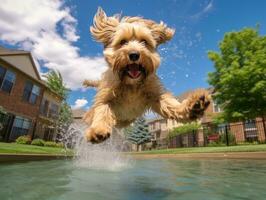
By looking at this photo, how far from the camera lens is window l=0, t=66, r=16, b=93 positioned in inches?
873

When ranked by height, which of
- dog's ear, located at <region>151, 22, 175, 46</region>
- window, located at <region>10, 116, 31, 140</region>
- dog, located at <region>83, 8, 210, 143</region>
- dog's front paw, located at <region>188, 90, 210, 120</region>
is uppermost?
window, located at <region>10, 116, 31, 140</region>

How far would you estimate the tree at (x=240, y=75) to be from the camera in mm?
20781

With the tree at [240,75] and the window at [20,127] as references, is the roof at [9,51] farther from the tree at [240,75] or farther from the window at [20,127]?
the tree at [240,75]

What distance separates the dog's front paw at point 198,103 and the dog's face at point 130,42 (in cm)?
92

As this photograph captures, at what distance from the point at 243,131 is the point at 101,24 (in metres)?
30.7

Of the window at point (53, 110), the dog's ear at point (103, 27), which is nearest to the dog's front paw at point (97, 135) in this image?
the dog's ear at point (103, 27)

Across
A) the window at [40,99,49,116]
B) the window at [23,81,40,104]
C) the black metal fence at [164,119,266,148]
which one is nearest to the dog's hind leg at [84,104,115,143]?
the black metal fence at [164,119,266,148]

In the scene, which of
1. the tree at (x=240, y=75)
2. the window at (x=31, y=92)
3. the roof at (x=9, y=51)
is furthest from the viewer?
the window at (x=31, y=92)

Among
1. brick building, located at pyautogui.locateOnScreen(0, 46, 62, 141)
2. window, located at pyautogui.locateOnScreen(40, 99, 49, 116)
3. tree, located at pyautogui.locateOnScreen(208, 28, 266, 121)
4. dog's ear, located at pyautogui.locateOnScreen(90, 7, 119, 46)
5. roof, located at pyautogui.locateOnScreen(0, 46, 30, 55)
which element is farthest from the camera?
window, located at pyautogui.locateOnScreen(40, 99, 49, 116)

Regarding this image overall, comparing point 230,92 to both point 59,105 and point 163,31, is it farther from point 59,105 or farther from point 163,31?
point 59,105

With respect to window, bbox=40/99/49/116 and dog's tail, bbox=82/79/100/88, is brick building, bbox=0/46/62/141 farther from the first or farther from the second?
dog's tail, bbox=82/79/100/88

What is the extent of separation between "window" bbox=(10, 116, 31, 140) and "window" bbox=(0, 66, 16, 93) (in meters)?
3.27

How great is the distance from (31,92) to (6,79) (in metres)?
4.65

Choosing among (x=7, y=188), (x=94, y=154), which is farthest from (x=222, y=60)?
(x=7, y=188)
